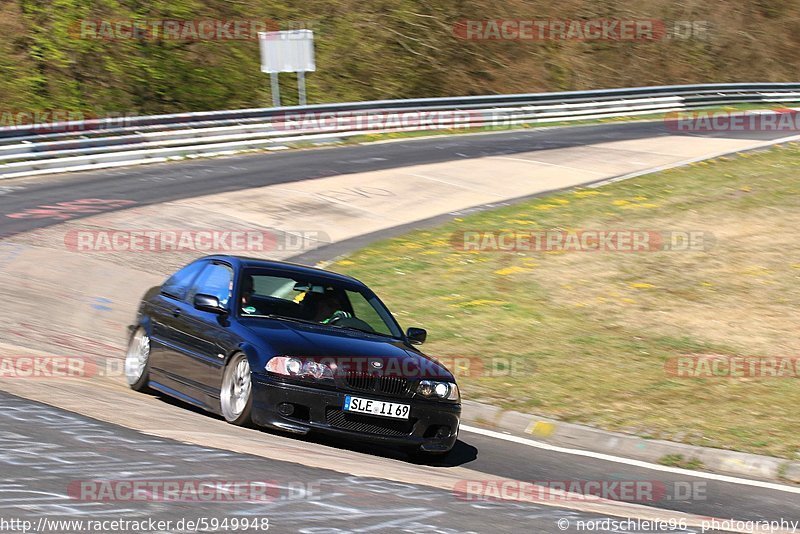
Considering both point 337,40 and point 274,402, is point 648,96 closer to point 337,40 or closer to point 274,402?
point 337,40

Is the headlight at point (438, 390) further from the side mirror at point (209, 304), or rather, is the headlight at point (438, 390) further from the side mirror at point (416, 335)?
the side mirror at point (209, 304)

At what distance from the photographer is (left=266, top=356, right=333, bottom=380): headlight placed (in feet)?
27.2

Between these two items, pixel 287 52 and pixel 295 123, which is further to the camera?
pixel 287 52

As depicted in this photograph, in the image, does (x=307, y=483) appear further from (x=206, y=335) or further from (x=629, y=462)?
(x=629, y=462)

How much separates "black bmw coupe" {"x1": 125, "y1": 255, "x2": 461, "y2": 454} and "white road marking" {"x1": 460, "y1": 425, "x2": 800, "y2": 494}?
1.24 meters

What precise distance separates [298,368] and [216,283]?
176 cm

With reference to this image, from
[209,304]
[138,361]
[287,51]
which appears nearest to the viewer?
[209,304]

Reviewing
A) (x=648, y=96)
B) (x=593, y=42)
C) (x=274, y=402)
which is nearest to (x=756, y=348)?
(x=274, y=402)

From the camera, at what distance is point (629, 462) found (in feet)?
30.6

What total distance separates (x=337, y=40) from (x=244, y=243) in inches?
1094

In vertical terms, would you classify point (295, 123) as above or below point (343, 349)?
above

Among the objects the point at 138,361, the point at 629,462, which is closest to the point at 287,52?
the point at 138,361

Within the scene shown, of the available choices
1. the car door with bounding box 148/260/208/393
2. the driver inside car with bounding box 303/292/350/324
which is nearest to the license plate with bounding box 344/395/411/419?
the driver inside car with bounding box 303/292/350/324

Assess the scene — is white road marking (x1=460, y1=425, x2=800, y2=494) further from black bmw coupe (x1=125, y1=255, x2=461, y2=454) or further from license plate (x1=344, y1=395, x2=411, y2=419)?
license plate (x1=344, y1=395, x2=411, y2=419)
